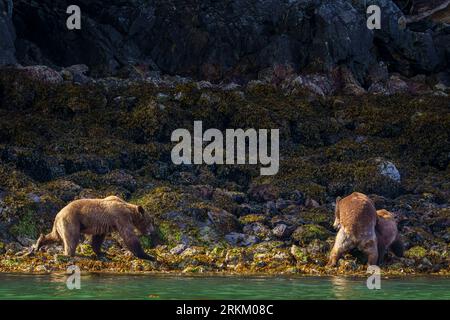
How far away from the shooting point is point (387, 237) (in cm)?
1975

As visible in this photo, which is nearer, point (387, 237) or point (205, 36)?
point (387, 237)

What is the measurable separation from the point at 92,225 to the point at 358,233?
6.05 metres

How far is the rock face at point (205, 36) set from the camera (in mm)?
35500

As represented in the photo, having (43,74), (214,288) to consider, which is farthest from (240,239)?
(43,74)

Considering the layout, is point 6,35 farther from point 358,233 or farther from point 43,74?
point 358,233

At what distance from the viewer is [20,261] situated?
61.9 feet

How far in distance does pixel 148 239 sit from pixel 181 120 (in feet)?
29.4

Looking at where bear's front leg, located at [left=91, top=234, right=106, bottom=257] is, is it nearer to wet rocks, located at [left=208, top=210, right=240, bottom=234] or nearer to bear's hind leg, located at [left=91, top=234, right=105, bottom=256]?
bear's hind leg, located at [left=91, top=234, right=105, bottom=256]

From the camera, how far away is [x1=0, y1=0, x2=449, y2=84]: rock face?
35500 mm

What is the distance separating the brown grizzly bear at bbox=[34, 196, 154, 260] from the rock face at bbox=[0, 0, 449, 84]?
16.1 meters

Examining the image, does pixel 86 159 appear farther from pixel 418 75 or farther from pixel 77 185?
pixel 418 75

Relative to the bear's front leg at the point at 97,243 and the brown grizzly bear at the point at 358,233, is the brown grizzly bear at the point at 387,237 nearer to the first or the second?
the brown grizzly bear at the point at 358,233

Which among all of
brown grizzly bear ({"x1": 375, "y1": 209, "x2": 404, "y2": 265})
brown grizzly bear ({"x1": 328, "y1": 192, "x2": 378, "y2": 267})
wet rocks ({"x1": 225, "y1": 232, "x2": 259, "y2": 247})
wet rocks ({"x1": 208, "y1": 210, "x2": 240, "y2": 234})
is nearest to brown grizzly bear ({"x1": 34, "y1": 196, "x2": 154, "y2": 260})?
wet rocks ({"x1": 225, "y1": 232, "x2": 259, "y2": 247})
